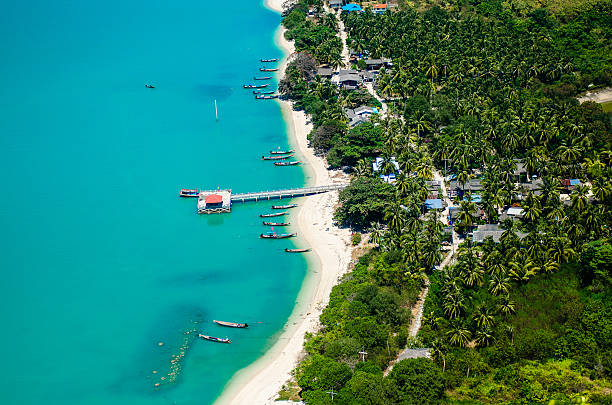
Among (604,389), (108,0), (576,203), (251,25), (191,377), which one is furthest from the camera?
(108,0)

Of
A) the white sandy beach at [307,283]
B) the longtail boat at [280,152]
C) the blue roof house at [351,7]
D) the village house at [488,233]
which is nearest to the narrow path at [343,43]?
the blue roof house at [351,7]

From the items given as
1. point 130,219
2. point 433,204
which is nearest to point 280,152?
point 130,219

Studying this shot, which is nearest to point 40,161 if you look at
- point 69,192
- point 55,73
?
point 69,192

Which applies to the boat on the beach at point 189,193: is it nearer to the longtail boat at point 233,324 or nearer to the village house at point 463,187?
the longtail boat at point 233,324

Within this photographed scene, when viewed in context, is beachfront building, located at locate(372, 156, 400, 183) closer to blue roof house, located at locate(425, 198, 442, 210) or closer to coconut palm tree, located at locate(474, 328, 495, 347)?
blue roof house, located at locate(425, 198, 442, 210)

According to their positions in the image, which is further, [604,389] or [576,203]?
[576,203]

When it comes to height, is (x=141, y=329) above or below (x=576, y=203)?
below

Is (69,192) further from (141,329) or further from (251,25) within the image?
(251,25)
